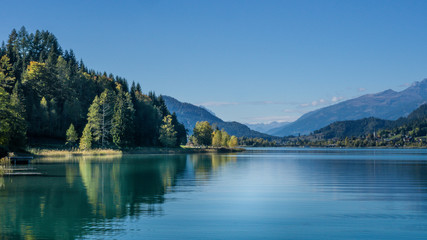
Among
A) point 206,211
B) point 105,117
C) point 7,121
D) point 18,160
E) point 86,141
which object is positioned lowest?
point 206,211

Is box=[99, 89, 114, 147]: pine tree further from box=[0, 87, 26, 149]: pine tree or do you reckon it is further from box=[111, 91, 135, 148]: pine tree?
box=[0, 87, 26, 149]: pine tree

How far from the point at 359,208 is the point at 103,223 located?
16834 mm

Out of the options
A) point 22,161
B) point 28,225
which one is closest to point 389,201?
point 28,225

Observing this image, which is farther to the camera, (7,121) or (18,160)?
(7,121)

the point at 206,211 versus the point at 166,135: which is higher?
the point at 166,135

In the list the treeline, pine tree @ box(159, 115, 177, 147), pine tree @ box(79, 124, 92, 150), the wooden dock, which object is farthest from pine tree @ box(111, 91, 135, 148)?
the wooden dock

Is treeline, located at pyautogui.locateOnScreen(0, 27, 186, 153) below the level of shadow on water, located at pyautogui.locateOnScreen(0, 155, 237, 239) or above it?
above

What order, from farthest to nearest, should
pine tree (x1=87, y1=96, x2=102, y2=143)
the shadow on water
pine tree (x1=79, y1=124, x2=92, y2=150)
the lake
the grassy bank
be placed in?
1. pine tree (x1=87, y1=96, x2=102, y2=143)
2. pine tree (x1=79, y1=124, x2=92, y2=150)
3. the grassy bank
4. the shadow on water
5. the lake

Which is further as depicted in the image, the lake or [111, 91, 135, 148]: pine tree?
[111, 91, 135, 148]: pine tree

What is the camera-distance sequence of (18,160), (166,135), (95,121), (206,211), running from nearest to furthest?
(206,211), (18,160), (95,121), (166,135)

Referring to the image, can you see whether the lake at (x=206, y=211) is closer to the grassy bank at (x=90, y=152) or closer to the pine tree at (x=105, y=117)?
the grassy bank at (x=90, y=152)

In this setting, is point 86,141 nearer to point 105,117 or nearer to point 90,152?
point 90,152

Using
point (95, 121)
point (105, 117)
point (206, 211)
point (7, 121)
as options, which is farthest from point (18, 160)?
point (105, 117)

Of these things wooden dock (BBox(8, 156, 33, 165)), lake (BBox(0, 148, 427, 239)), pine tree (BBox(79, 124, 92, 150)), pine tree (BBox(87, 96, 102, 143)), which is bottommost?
lake (BBox(0, 148, 427, 239))
